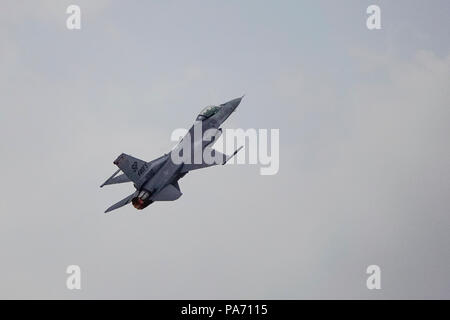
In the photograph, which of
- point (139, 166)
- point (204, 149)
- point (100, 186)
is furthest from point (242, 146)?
point (100, 186)

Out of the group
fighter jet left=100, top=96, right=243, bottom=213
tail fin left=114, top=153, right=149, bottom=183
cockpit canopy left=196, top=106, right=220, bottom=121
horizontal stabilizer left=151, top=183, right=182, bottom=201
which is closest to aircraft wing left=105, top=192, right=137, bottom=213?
fighter jet left=100, top=96, right=243, bottom=213

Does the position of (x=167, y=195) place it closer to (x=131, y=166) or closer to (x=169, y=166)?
(x=169, y=166)

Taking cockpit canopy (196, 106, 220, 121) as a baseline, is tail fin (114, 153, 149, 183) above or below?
below

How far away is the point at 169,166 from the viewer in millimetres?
52344

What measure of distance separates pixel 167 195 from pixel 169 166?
2804 mm

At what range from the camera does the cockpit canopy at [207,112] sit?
57.8 m

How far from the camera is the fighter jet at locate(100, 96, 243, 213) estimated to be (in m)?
50.8

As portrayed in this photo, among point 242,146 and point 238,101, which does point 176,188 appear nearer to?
point 242,146

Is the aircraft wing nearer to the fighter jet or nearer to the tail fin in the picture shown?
the fighter jet

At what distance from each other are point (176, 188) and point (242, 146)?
6.61 metres

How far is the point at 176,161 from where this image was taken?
5306cm
